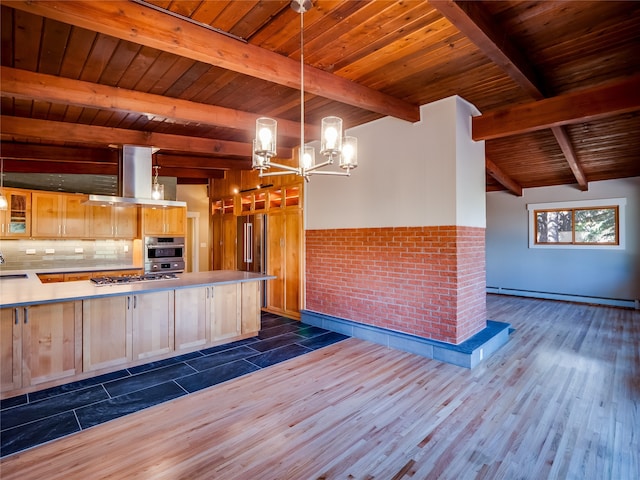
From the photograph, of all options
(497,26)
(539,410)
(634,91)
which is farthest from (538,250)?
(497,26)

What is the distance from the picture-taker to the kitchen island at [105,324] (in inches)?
110

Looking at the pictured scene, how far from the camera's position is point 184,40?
7.39ft

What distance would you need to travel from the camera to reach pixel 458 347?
3.53 meters

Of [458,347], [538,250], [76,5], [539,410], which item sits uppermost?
[76,5]

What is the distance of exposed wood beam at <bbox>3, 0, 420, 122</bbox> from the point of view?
189cm

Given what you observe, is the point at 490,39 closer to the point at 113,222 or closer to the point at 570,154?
the point at 570,154

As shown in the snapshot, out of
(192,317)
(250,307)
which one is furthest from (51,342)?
(250,307)

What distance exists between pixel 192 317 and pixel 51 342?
1.30 metres

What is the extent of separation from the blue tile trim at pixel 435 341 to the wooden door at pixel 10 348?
344 centimetres

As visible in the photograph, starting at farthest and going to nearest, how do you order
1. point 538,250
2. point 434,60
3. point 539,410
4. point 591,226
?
point 538,250
point 591,226
point 434,60
point 539,410

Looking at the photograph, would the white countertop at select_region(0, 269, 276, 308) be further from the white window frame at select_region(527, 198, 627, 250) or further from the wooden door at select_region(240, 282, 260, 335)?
the white window frame at select_region(527, 198, 627, 250)

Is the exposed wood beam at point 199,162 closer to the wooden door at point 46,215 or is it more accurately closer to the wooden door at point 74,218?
the wooden door at point 74,218

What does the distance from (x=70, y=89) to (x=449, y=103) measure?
12.8 feet

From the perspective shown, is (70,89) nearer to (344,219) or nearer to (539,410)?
(344,219)
